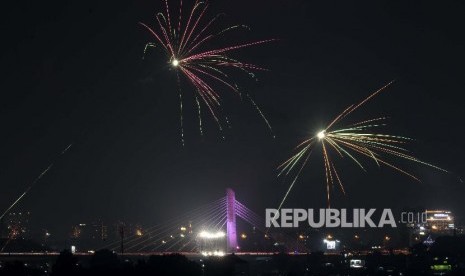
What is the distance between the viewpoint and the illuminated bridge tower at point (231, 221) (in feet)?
364

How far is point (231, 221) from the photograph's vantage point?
11569 centimetres

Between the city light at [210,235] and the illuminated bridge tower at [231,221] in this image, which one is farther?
the city light at [210,235]

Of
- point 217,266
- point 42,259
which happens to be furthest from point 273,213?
point 217,266

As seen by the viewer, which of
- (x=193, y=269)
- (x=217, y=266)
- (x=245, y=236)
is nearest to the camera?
(x=193, y=269)

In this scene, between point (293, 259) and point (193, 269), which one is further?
point (293, 259)

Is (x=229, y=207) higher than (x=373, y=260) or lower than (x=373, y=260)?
higher

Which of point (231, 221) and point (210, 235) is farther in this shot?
point (210, 235)

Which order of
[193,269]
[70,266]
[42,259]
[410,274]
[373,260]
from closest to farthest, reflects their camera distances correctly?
1. [70,266]
2. [193,269]
3. [410,274]
4. [42,259]
5. [373,260]

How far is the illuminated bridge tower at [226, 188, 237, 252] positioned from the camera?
111 m

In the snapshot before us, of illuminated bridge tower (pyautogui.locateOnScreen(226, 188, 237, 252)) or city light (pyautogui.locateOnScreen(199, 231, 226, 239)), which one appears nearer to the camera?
illuminated bridge tower (pyautogui.locateOnScreen(226, 188, 237, 252))

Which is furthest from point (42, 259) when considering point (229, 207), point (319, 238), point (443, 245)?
point (319, 238)

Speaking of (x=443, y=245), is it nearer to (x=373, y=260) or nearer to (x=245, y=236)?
(x=373, y=260)

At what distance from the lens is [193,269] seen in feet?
224

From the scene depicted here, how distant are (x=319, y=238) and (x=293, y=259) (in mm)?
75100
